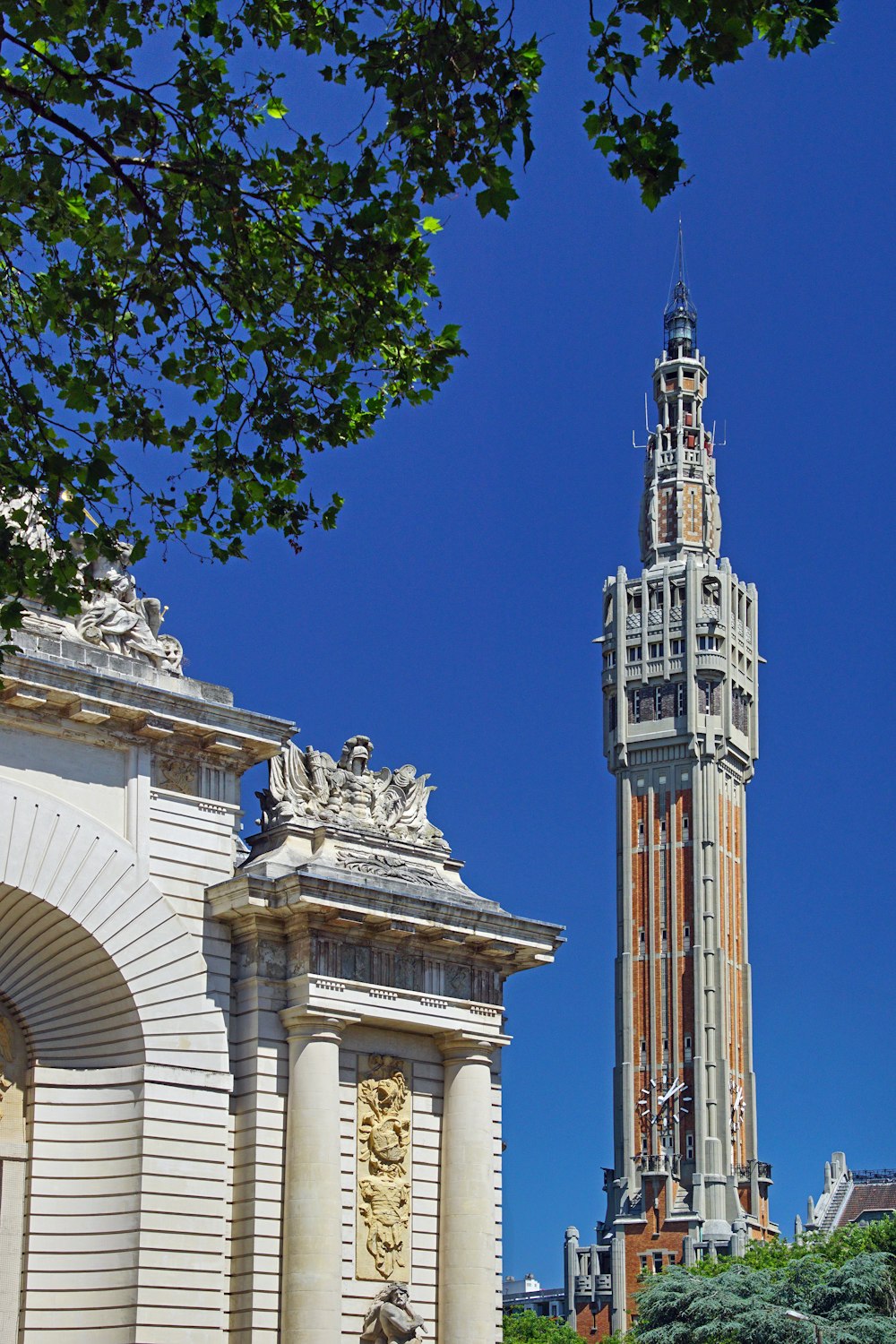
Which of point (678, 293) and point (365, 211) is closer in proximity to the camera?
point (365, 211)

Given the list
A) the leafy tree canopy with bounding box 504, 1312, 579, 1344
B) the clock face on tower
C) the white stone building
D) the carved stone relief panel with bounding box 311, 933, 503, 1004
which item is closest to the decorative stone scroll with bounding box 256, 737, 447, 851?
the white stone building

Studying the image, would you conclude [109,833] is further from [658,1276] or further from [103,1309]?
[658,1276]

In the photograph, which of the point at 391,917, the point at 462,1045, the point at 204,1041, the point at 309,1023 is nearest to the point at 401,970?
the point at 391,917

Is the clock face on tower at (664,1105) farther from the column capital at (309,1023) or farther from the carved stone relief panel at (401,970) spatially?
the column capital at (309,1023)

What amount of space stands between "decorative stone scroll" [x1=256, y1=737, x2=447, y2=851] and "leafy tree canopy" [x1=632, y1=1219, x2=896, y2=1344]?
22.1 m

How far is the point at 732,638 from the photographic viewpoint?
105 m

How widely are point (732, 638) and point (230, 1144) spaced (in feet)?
269

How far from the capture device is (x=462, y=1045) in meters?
27.7

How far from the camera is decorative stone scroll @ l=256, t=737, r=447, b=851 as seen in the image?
28.2m

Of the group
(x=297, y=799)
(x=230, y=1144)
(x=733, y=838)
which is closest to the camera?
(x=230, y=1144)

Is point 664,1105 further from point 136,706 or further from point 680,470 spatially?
point 136,706

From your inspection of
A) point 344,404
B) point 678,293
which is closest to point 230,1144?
point 344,404

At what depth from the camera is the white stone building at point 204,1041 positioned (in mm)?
24594

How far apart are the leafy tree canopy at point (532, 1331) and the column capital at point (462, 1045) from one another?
51198mm
